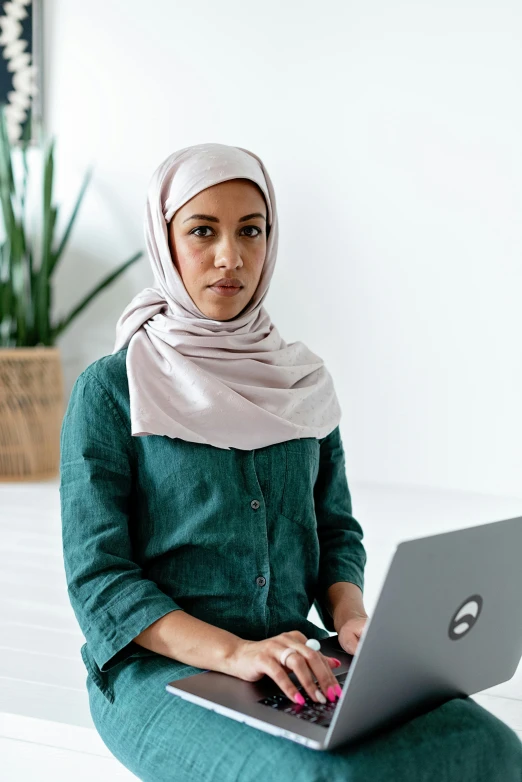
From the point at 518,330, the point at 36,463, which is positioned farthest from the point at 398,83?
the point at 36,463

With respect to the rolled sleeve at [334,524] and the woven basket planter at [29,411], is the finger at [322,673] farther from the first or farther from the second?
the woven basket planter at [29,411]

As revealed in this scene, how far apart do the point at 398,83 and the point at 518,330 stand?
1200 mm

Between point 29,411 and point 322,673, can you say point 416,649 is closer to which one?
point 322,673

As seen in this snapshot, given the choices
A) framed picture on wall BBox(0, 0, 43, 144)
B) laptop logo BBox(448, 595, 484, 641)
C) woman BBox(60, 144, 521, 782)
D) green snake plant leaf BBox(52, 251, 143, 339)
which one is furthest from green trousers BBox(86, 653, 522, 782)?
framed picture on wall BBox(0, 0, 43, 144)

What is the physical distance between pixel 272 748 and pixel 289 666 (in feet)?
0.33

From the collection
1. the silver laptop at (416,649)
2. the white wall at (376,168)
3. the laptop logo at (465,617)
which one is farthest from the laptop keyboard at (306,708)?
the white wall at (376,168)

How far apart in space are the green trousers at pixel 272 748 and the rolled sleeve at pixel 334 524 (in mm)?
372

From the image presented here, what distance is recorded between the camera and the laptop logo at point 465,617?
1.14 metres

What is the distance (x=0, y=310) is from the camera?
4.33 metres

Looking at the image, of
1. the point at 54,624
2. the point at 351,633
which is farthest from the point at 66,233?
the point at 351,633

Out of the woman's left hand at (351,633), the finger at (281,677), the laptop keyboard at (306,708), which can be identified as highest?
the finger at (281,677)

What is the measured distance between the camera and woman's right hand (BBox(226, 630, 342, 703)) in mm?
1162

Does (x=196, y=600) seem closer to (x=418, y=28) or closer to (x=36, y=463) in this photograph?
(x=36, y=463)

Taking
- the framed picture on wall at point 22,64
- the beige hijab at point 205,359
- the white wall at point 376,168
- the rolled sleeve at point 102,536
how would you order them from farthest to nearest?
the framed picture on wall at point 22,64 < the white wall at point 376,168 < the beige hijab at point 205,359 < the rolled sleeve at point 102,536
